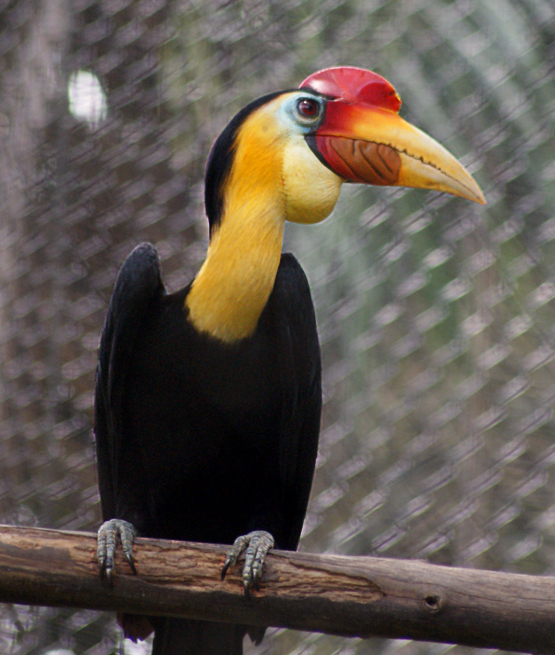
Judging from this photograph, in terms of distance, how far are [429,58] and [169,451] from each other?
70cm

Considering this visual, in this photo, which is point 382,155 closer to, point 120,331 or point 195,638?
point 120,331

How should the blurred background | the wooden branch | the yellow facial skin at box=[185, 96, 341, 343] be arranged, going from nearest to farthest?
the wooden branch
the yellow facial skin at box=[185, 96, 341, 343]
the blurred background

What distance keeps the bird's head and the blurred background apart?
1.04 feet

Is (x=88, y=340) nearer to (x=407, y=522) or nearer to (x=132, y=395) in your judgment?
(x=132, y=395)

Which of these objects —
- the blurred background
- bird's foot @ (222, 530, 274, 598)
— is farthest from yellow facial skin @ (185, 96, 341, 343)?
the blurred background

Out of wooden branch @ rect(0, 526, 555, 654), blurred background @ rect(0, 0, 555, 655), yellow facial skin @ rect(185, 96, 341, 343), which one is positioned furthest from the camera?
blurred background @ rect(0, 0, 555, 655)

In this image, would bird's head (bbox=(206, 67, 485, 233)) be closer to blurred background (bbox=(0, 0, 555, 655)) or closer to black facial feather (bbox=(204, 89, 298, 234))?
black facial feather (bbox=(204, 89, 298, 234))

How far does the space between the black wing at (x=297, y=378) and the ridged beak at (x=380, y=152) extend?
0.39 feet

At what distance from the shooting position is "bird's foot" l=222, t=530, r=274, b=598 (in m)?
0.62

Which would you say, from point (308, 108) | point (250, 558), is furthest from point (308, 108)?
point (250, 558)

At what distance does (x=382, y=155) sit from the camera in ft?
2.74

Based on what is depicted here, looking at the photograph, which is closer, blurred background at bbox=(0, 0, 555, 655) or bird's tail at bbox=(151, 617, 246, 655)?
bird's tail at bbox=(151, 617, 246, 655)

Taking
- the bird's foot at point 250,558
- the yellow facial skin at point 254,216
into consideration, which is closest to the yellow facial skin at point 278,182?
the yellow facial skin at point 254,216

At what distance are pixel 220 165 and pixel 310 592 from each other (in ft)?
1.45
